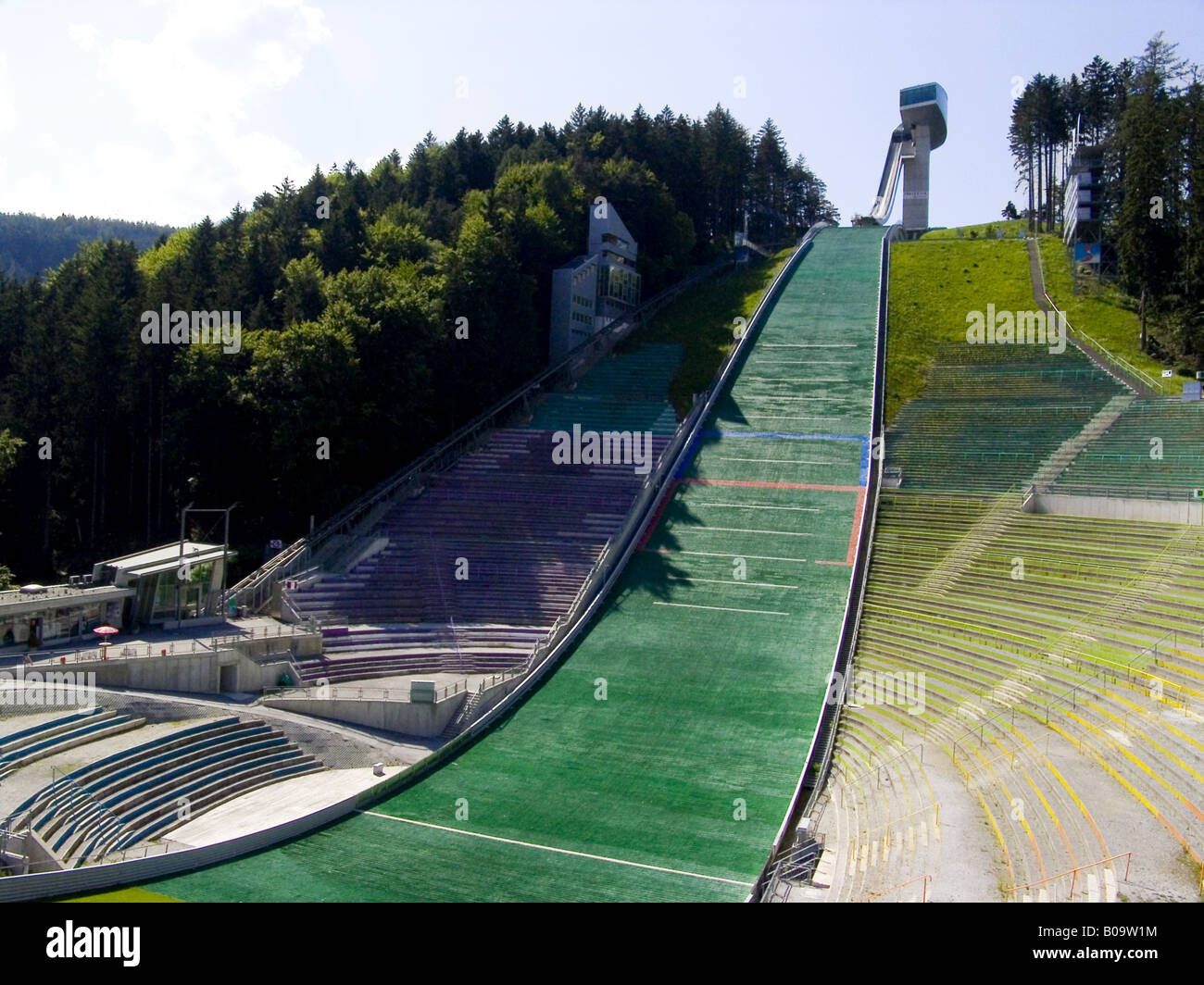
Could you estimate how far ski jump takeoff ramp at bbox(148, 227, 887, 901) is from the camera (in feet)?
55.5

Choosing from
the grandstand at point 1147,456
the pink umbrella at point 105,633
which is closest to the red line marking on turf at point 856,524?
the grandstand at point 1147,456

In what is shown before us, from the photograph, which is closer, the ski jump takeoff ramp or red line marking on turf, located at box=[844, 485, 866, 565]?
the ski jump takeoff ramp

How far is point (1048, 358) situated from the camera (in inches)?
1672

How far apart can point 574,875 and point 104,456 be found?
28262 millimetres

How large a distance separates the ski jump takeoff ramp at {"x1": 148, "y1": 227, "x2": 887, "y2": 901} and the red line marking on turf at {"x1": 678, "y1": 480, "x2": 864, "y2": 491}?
0.23 ft

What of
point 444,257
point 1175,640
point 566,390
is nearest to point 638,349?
point 566,390

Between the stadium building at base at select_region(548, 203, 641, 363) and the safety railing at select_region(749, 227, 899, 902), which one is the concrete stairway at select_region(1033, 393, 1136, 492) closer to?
the safety railing at select_region(749, 227, 899, 902)

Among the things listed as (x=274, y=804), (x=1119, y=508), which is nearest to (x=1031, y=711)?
(x=1119, y=508)

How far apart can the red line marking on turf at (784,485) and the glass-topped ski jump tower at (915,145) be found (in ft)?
157

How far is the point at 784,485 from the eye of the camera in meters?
35.3

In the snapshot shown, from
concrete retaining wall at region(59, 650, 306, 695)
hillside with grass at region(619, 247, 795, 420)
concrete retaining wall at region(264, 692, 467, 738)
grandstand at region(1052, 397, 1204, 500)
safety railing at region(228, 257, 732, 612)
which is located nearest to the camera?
concrete retaining wall at region(59, 650, 306, 695)

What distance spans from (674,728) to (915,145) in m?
68.0

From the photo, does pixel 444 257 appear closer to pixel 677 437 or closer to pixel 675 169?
pixel 677 437

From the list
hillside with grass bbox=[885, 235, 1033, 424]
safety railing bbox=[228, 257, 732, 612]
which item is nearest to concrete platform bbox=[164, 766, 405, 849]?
safety railing bbox=[228, 257, 732, 612]
